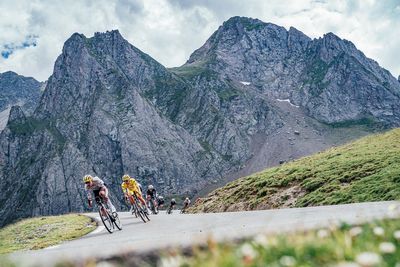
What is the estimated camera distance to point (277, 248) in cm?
372

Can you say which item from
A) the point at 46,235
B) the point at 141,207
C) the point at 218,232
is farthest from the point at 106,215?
the point at 46,235

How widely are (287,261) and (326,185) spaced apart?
33.8 meters

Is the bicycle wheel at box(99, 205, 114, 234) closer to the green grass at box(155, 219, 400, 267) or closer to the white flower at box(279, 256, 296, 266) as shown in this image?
the green grass at box(155, 219, 400, 267)

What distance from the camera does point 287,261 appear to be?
326 centimetres

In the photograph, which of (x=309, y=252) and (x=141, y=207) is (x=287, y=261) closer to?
(x=309, y=252)

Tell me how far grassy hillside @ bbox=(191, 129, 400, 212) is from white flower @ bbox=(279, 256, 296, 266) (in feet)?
78.9

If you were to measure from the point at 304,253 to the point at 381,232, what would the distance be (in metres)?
0.81

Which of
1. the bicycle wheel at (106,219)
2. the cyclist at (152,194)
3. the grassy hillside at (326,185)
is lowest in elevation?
the grassy hillside at (326,185)

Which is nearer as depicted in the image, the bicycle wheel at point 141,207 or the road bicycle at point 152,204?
the bicycle wheel at point 141,207

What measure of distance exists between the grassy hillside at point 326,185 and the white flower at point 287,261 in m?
24.0

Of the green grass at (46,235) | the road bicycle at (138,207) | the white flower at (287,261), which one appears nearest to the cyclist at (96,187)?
the green grass at (46,235)

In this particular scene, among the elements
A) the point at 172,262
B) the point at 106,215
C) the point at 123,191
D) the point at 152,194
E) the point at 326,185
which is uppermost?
the point at 123,191

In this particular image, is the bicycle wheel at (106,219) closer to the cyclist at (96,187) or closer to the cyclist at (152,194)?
the cyclist at (96,187)

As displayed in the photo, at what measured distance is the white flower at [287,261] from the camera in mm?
3205
